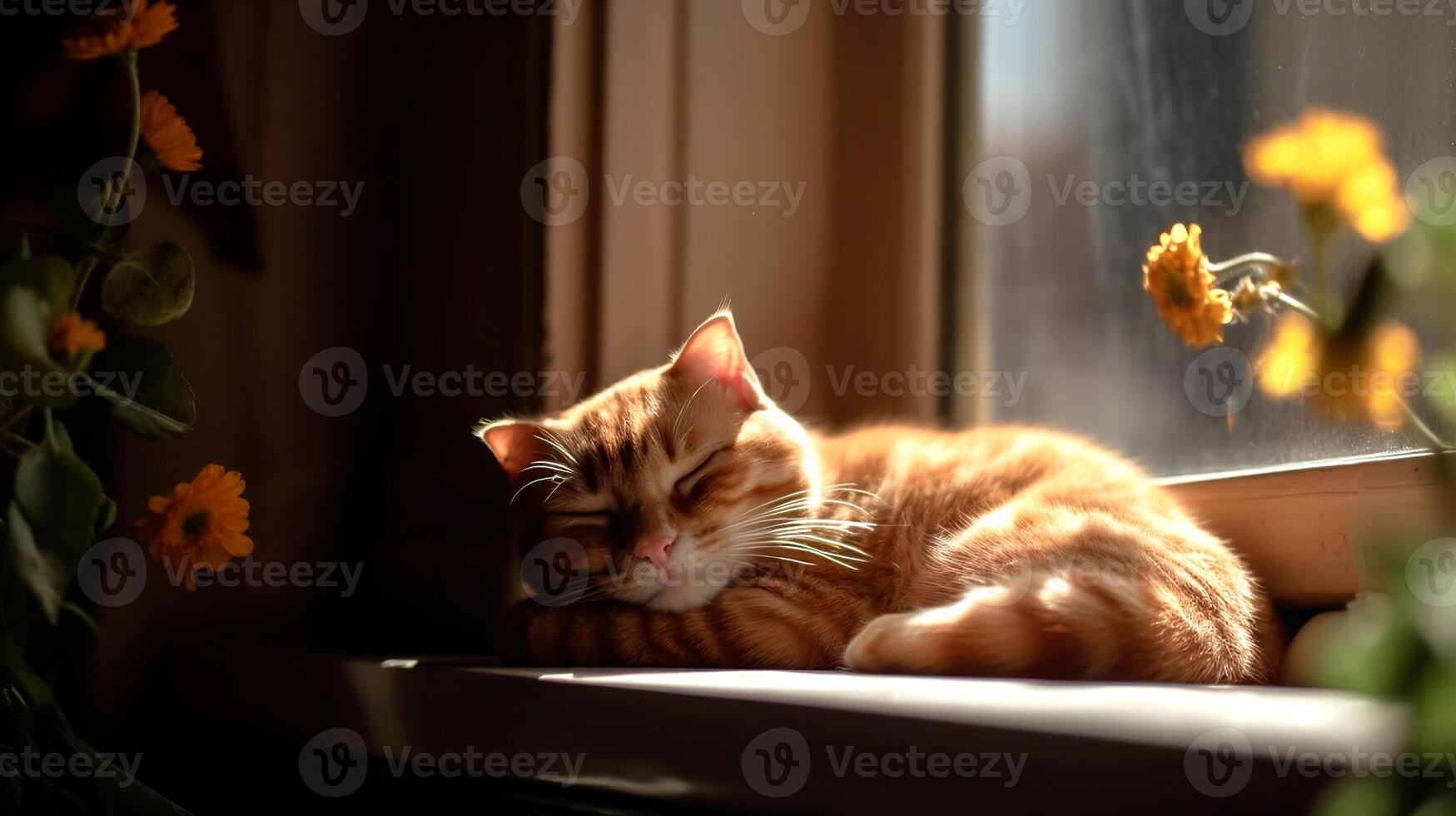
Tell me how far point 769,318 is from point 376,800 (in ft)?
3.31

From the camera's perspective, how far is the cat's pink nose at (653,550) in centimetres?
121

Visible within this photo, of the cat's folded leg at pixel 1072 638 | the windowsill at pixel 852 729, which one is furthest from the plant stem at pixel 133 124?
the cat's folded leg at pixel 1072 638

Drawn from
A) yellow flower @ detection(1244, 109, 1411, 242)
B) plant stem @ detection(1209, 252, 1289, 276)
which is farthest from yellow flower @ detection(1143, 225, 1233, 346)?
yellow flower @ detection(1244, 109, 1411, 242)

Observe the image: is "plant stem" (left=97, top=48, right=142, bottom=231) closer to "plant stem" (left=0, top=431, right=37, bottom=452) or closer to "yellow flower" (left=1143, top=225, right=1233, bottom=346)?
"plant stem" (left=0, top=431, right=37, bottom=452)

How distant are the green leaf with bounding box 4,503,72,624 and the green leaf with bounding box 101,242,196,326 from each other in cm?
21

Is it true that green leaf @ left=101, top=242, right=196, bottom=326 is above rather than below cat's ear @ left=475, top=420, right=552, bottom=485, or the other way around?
above

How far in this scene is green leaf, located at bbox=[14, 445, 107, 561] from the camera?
726 mm

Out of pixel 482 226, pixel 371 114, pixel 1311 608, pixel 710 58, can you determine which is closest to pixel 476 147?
pixel 482 226

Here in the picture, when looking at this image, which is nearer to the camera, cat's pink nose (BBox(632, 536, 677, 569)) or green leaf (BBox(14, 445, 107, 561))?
green leaf (BBox(14, 445, 107, 561))

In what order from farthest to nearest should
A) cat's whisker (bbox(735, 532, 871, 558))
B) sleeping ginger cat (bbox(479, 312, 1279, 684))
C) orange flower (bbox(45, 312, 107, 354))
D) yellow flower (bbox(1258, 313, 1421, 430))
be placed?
cat's whisker (bbox(735, 532, 871, 558))
sleeping ginger cat (bbox(479, 312, 1279, 684))
orange flower (bbox(45, 312, 107, 354))
yellow flower (bbox(1258, 313, 1421, 430))

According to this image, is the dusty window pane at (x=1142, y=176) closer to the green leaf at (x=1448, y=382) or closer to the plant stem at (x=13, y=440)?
the green leaf at (x=1448, y=382)

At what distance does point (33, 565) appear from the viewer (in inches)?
27.2

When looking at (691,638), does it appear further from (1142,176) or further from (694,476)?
(1142,176)

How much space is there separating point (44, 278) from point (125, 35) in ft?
0.72
